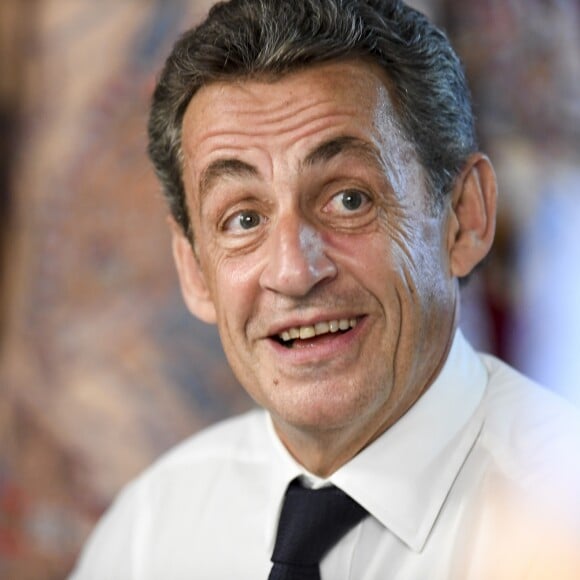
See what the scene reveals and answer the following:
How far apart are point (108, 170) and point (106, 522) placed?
1.44 metres

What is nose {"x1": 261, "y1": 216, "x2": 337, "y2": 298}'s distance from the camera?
4.55ft

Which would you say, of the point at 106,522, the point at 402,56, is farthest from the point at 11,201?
the point at 402,56

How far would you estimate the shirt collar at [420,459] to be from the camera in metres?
1.48

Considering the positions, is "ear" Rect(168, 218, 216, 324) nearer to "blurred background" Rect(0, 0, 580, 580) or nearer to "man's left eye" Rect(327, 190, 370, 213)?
"man's left eye" Rect(327, 190, 370, 213)

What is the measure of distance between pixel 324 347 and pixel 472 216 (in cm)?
38

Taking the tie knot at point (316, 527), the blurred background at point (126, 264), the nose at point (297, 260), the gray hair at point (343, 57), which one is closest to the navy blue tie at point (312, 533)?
the tie knot at point (316, 527)

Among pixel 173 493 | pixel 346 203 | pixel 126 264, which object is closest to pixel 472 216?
pixel 346 203

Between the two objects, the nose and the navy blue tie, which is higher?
the nose

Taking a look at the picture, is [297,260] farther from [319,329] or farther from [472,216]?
[472,216]

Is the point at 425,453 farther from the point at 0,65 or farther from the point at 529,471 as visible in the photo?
the point at 0,65

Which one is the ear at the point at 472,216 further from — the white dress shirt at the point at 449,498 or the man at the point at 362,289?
the white dress shirt at the point at 449,498

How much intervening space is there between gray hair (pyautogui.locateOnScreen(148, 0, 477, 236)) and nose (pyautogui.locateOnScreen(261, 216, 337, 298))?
242 mm

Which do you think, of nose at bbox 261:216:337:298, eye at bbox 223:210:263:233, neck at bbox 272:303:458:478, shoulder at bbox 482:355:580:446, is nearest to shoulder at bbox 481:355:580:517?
shoulder at bbox 482:355:580:446

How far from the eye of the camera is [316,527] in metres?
1.51
